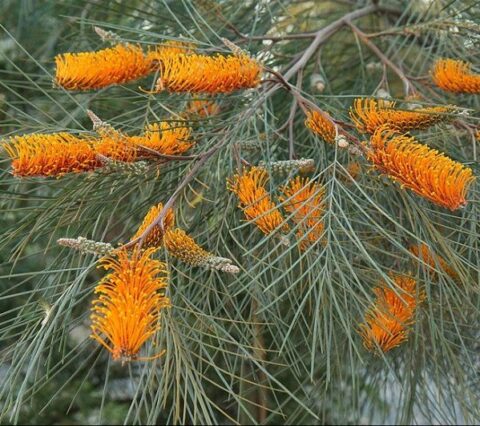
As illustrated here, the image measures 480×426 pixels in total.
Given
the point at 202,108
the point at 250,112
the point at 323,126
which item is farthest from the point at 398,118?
the point at 202,108

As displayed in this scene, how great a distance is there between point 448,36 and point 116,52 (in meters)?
0.56

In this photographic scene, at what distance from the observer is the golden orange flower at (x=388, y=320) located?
0.67 m

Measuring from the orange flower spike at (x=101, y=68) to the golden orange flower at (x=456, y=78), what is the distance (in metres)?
0.32

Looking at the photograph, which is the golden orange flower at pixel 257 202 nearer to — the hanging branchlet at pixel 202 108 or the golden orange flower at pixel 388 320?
the golden orange flower at pixel 388 320

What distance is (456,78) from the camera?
2.68 ft

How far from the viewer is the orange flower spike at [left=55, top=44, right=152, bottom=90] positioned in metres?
0.73

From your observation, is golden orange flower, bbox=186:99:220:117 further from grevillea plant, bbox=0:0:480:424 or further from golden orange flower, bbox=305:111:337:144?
golden orange flower, bbox=305:111:337:144

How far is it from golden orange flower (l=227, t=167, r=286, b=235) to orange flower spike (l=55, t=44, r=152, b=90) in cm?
16

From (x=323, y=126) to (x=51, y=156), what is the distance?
0.26 metres

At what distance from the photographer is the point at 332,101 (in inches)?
37.5

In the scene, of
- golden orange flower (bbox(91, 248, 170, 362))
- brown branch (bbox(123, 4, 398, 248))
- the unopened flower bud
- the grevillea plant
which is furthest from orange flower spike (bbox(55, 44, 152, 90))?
the unopened flower bud

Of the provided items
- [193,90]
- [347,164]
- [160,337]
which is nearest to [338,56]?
[347,164]

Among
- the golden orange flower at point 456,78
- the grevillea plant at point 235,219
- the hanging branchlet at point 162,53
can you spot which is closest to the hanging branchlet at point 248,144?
the grevillea plant at point 235,219

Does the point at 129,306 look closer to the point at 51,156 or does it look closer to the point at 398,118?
the point at 51,156
